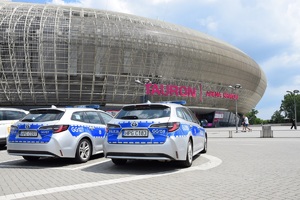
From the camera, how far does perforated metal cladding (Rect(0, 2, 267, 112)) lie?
39.3m

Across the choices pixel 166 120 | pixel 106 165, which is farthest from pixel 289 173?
pixel 106 165

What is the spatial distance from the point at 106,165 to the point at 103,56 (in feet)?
115

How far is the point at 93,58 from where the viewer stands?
136ft

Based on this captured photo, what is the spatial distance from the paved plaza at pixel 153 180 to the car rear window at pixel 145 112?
1239 mm

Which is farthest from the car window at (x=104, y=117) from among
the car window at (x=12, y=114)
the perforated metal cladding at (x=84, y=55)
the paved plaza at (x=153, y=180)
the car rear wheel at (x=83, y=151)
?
the perforated metal cladding at (x=84, y=55)

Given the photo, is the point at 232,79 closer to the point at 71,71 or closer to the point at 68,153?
the point at 71,71

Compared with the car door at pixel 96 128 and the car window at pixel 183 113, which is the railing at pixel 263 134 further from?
the car door at pixel 96 128

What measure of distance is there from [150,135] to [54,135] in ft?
8.33

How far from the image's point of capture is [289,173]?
6.56 metres

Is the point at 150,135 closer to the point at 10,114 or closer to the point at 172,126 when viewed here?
the point at 172,126

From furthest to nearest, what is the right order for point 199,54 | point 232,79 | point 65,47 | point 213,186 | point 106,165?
point 232,79, point 199,54, point 65,47, point 106,165, point 213,186

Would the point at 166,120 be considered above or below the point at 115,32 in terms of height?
below

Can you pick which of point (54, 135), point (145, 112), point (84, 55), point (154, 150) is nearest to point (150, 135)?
point (154, 150)

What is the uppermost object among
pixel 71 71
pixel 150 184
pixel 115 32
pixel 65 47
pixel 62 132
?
pixel 115 32
